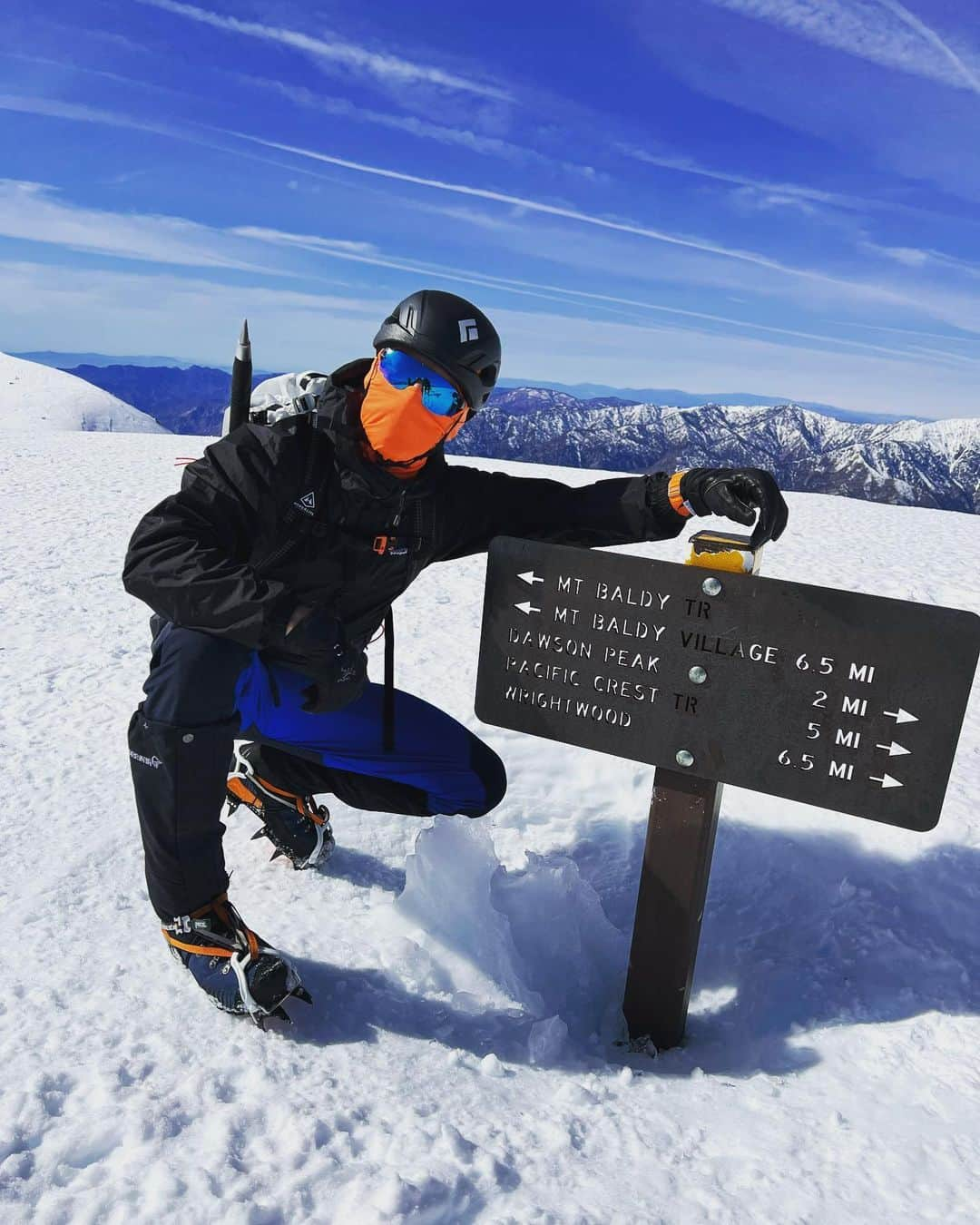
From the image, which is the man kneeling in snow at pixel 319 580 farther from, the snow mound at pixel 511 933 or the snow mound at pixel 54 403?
the snow mound at pixel 54 403

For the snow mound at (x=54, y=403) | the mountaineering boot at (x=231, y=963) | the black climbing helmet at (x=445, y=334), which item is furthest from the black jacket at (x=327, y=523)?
the snow mound at (x=54, y=403)

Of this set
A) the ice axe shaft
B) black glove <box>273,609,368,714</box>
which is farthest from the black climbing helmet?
black glove <box>273,609,368,714</box>

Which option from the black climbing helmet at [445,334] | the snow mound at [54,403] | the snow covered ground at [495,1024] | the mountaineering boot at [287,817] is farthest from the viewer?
the snow mound at [54,403]

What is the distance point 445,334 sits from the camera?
2658 mm

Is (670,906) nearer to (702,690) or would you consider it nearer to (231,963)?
(702,690)

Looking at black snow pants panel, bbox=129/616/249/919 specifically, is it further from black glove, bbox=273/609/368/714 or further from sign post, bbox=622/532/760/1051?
sign post, bbox=622/532/760/1051

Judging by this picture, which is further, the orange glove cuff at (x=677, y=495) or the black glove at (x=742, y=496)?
the orange glove cuff at (x=677, y=495)

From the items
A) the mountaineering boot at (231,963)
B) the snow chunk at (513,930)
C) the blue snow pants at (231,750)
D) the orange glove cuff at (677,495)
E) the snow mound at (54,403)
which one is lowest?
the snow mound at (54,403)

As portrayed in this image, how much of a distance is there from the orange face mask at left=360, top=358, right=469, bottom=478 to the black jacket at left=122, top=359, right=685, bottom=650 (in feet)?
0.18

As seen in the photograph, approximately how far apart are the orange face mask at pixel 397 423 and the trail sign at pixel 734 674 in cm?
42

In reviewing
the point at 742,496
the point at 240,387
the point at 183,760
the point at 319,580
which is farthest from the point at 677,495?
the point at 183,760

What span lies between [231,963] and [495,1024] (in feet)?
2.64

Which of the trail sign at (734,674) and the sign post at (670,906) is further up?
the trail sign at (734,674)

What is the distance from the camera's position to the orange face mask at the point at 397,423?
2.69 m
